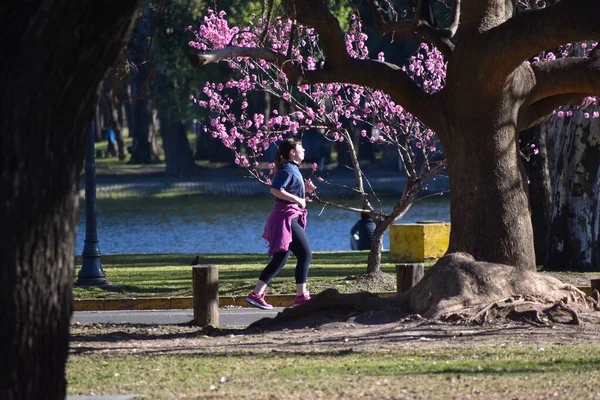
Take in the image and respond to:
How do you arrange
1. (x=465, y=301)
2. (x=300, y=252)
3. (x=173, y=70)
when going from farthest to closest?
(x=173, y=70), (x=300, y=252), (x=465, y=301)

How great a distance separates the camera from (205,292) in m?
11.1

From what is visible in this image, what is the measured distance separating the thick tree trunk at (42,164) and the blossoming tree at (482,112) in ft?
15.7

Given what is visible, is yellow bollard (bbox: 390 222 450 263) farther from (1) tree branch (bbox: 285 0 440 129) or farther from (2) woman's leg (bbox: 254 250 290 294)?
(1) tree branch (bbox: 285 0 440 129)

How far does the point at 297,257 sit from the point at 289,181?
85 cm

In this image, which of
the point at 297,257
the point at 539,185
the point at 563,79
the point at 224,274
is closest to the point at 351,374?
the point at 297,257

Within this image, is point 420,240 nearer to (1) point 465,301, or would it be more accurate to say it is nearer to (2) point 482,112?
(2) point 482,112

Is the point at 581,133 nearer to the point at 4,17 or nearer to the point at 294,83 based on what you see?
the point at 294,83

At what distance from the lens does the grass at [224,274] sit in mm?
14211

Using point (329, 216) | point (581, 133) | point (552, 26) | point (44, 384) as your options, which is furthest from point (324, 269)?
point (329, 216)

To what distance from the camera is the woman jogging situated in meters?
11.7

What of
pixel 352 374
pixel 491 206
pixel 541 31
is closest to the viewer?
pixel 352 374

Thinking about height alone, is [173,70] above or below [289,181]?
above

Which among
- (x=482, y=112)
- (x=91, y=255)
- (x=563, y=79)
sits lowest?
(x=91, y=255)

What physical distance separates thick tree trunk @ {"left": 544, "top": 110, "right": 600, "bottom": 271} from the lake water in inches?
481
